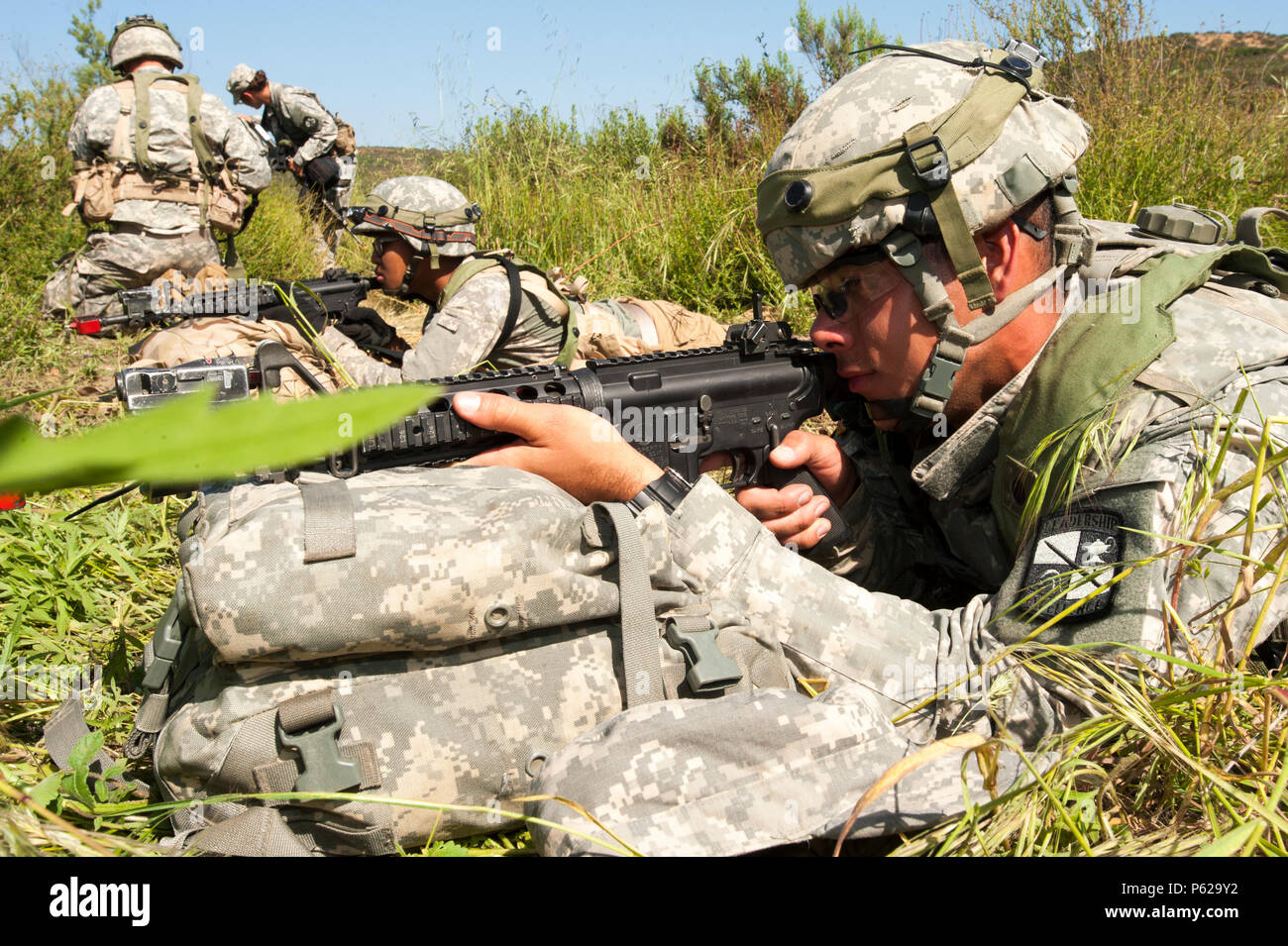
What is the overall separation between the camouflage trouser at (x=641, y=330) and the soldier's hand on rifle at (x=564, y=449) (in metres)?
3.05

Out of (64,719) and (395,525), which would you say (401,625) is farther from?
(64,719)

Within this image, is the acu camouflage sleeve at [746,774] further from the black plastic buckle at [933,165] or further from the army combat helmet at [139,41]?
the army combat helmet at [139,41]

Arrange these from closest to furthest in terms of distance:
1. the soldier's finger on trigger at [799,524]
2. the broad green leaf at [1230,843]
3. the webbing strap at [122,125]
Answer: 1. the broad green leaf at [1230,843]
2. the soldier's finger on trigger at [799,524]
3. the webbing strap at [122,125]

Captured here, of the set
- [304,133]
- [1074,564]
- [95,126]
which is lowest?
[1074,564]

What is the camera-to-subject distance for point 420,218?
19.6 feet

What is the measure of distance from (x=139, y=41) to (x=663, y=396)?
785 centimetres

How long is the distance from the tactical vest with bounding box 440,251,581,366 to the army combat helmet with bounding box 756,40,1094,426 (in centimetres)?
321

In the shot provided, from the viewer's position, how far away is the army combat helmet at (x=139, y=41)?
26.6ft

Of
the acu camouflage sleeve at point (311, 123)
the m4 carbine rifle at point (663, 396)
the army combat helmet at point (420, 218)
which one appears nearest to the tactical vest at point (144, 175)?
the army combat helmet at point (420, 218)

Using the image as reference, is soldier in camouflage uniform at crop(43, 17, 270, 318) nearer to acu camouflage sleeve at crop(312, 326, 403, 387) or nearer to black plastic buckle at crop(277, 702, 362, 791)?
acu camouflage sleeve at crop(312, 326, 403, 387)

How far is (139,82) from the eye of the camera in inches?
318

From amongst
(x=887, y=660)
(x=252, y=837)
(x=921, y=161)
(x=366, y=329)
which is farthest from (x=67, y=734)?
(x=366, y=329)

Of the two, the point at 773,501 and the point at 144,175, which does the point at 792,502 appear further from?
the point at 144,175

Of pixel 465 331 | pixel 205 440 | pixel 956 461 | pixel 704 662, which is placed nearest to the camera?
pixel 205 440
